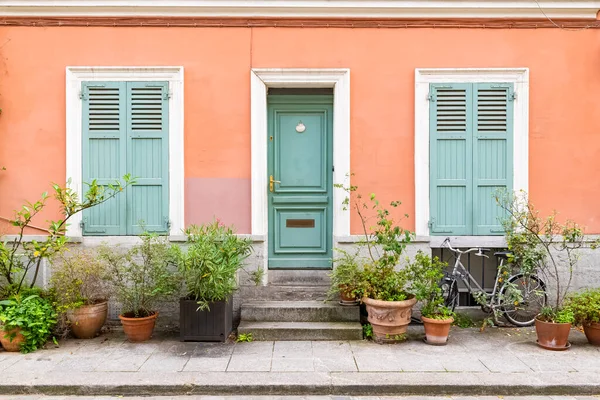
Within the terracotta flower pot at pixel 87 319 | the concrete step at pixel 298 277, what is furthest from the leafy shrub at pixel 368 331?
the terracotta flower pot at pixel 87 319

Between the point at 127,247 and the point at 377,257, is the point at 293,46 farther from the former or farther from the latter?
the point at 127,247

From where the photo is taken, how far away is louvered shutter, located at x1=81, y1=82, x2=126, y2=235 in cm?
641

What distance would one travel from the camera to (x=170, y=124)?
6422 millimetres

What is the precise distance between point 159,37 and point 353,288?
429cm

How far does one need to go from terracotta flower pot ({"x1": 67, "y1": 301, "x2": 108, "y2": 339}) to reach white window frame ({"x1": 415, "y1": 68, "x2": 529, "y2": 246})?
4.29 meters

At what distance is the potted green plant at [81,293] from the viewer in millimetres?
5742

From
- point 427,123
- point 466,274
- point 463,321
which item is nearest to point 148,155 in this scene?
point 427,123

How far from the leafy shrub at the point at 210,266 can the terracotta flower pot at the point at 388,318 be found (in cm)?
169

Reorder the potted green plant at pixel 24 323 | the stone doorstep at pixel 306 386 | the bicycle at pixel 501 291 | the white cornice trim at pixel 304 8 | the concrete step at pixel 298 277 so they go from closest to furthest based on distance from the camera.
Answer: the stone doorstep at pixel 306 386, the potted green plant at pixel 24 323, the bicycle at pixel 501 291, the white cornice trim at pixel 304 8, the concrete step at pixel 298 277

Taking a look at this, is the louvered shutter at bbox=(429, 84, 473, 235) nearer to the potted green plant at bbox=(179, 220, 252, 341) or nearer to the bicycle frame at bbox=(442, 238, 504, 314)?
the bicycle frame at bbox=(442, 238, 504, 314)

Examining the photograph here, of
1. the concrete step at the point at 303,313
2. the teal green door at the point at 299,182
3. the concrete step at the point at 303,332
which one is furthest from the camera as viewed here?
the teal green door at the point at 299,182

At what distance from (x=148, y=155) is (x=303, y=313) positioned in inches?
119

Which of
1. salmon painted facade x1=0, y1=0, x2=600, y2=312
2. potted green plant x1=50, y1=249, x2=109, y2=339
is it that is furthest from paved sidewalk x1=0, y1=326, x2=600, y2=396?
salmon painted facade x1=0, y1=0, x2=600, y2=312

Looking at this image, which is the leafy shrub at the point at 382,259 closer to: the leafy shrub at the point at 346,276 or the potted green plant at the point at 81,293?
the leafy shrub at the point at 346,276
